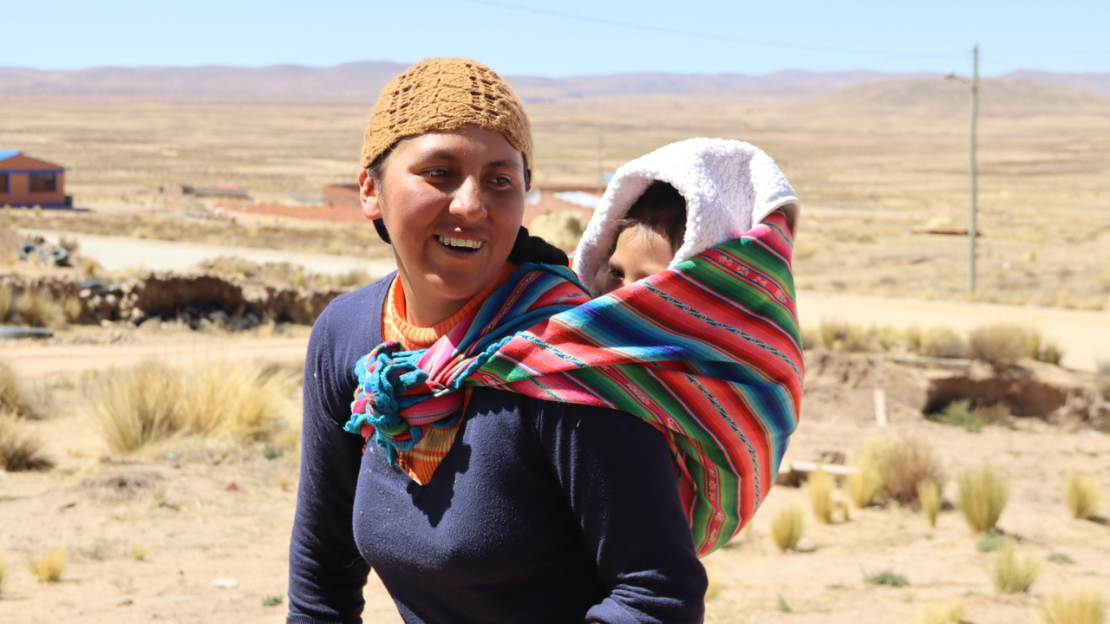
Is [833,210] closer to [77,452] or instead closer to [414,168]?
[77,452]

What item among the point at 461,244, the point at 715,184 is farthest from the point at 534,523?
the point at 715,184

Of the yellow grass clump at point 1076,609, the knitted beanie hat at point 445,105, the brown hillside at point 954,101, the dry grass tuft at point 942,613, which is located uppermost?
the brown hillside at point 954,101

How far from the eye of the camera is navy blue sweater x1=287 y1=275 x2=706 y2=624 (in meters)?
1.57

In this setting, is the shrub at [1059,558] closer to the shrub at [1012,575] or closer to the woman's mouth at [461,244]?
the shrub at [1012,575]

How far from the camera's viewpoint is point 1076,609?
15.4ft

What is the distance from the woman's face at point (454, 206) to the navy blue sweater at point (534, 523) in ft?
0.69

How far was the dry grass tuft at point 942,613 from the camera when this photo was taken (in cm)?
505

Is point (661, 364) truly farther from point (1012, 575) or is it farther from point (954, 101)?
point (954, 101)

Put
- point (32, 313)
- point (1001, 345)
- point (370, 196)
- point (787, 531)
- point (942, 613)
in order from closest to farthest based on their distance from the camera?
point (370, 196), point (942, 613), point (787, 531), point (1001, 345), point (32, 313)

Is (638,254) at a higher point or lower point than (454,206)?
lower

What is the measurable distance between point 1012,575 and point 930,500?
1.87m

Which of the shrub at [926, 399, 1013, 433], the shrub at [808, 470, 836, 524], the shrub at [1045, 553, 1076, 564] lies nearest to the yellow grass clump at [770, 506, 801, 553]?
the shrub at [808, 470, 836, 524]

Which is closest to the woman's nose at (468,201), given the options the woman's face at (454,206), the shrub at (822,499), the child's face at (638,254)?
the woman's face at (454,206)

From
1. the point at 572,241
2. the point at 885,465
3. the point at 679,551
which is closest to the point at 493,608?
the point at 679,551
